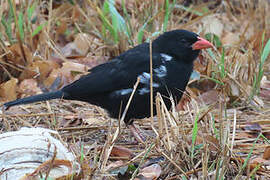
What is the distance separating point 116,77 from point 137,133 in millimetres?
418

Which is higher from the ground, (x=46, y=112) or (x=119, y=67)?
(x=119, y=67)

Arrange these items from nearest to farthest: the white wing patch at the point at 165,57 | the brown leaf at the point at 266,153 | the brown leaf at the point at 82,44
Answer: the brown leaf at the point at 266,153 < the white wing patch at the point at 165,57 < the brown leaf at the point at 82,44

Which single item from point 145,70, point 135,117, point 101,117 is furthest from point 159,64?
point 101,117

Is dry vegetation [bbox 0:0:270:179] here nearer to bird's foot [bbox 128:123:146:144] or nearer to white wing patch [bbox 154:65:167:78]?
bird's foot [bbox 128:123:146:144]

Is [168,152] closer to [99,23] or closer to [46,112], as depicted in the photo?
[46,112]

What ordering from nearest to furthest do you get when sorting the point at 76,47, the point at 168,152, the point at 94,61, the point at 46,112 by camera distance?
1. the point at 168,152
2. the point at 46,112
3. the point at 94,61
4. the point at 76,47

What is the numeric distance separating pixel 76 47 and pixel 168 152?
2.75 metres

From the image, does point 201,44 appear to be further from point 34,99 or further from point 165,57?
point 34,99

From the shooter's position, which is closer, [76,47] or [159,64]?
[159,64]

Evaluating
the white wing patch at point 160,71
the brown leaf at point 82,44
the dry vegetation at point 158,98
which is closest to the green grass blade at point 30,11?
the dry vegetation at point 158,98

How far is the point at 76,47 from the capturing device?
5098mm

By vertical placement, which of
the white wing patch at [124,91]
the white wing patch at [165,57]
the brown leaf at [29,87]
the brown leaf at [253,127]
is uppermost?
the white wing patch at [165,57]

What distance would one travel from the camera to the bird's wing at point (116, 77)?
358cm

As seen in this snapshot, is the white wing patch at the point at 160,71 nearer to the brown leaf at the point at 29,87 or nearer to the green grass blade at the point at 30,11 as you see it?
the brown leaf at the point at 29,87
